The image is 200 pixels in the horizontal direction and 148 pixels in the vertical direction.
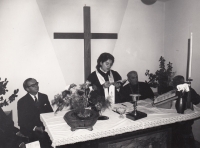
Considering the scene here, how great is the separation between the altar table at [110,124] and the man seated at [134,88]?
1179 millimetres

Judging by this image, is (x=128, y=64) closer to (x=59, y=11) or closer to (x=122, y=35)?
(x=122, y=35)

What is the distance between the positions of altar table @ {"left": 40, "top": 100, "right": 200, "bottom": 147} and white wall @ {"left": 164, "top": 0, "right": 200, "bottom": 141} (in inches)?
66.0

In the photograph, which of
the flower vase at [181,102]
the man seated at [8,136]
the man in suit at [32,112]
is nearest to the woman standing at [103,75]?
the man in suit at [32,112]

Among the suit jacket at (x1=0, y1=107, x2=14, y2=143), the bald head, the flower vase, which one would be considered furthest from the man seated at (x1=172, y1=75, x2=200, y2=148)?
the suit jacket at (x1=0, y1=107, x2=14, y2=143)

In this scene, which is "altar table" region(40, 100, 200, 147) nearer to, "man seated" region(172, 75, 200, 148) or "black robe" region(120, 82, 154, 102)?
"man seated" region(172, 75, 200, 148)

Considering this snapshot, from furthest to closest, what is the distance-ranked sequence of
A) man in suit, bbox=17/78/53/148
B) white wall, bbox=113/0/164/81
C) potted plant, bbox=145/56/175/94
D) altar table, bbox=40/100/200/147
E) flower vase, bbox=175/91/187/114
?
white wall, bbox=113/0/164/81, potted plant, bbox=145/56/175/94, man in suit, bbox=17/78/53/148, flower vase, bbox=175/91/187/114, altar table, bbox=40/100/200/147

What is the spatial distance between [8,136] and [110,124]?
1.71 meters

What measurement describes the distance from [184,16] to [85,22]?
2.36 m

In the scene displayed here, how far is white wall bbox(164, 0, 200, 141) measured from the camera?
15.0 ft

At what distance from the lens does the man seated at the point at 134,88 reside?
4545mm

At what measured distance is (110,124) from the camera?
2.75 metres

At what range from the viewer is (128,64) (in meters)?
5.51

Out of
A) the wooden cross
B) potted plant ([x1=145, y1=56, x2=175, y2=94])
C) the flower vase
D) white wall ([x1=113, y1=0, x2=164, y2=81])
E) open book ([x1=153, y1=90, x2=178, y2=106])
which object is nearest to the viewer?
the flower vase

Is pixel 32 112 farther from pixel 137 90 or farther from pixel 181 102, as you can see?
pixel 181 102
